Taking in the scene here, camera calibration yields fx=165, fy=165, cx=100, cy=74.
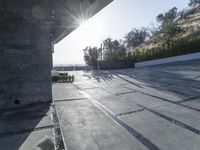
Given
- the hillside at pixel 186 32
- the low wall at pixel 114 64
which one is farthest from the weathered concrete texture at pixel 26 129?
the hillside at pixel 186 32

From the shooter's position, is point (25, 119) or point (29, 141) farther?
point (25, 119)

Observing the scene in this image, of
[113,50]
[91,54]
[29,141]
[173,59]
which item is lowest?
[29,141]

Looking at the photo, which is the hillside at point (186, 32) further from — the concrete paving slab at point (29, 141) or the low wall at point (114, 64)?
the concrete paving slab at point (29, 141)

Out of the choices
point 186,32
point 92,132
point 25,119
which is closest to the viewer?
point 92,132

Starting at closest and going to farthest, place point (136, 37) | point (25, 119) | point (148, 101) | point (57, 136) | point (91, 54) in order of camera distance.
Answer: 1. point (57, 136)
2. point (25, 119)
3. point (148, 101)
4. point (91, 54)
5. point (136, 37)

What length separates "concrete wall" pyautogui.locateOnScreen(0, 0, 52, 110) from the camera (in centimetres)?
382

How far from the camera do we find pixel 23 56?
4.01m

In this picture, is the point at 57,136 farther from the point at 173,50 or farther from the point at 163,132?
the point at 173,50

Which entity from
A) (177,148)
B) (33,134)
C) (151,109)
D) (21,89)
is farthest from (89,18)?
(177,148)

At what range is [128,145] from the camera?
2229 millimetres

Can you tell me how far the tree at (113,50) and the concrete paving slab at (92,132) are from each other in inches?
682

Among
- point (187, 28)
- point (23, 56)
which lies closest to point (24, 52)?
point (23, 56)

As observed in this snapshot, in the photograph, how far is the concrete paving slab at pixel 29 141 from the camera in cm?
221

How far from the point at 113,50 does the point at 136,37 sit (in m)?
16.1
